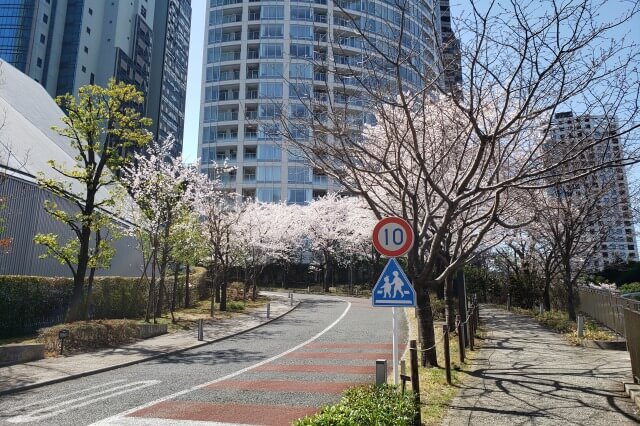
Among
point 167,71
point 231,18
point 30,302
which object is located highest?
point 167,71

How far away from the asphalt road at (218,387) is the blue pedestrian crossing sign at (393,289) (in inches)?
88.2

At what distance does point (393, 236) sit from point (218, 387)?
15.7 feet

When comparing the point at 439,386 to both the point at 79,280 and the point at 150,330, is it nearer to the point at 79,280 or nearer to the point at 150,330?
the point at 150,330

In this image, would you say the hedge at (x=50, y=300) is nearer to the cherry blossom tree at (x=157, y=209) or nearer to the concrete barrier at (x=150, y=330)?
the cherry blossom tree at (x=157, y=209)

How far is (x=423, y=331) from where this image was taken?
31.1 feet

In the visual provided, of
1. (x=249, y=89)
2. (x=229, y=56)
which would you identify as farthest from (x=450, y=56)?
(x=229, y=56)

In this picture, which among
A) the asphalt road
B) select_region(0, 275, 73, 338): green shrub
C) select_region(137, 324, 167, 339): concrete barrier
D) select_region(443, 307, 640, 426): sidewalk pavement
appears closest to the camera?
select_region(443, 307, 640, 426): sidewalk pavement

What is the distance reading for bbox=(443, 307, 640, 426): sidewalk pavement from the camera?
20.0 feet

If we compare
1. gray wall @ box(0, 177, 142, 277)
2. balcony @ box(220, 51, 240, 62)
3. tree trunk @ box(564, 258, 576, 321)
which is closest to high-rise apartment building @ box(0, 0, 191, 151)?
balcony @ box(220, 51, 240, 62)

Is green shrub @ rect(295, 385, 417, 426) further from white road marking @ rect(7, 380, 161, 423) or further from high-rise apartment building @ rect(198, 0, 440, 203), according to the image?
high-rise apartment building @ rect(198, 0, 440, 203)

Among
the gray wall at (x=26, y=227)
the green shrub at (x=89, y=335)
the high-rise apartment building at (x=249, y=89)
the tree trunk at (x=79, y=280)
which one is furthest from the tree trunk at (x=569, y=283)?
the high-rise apartment building at (x=249, y=89)

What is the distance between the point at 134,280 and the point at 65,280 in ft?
13.5

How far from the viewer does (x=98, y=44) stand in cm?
7550

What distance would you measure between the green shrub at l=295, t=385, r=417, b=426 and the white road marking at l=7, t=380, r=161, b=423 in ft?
15.4
